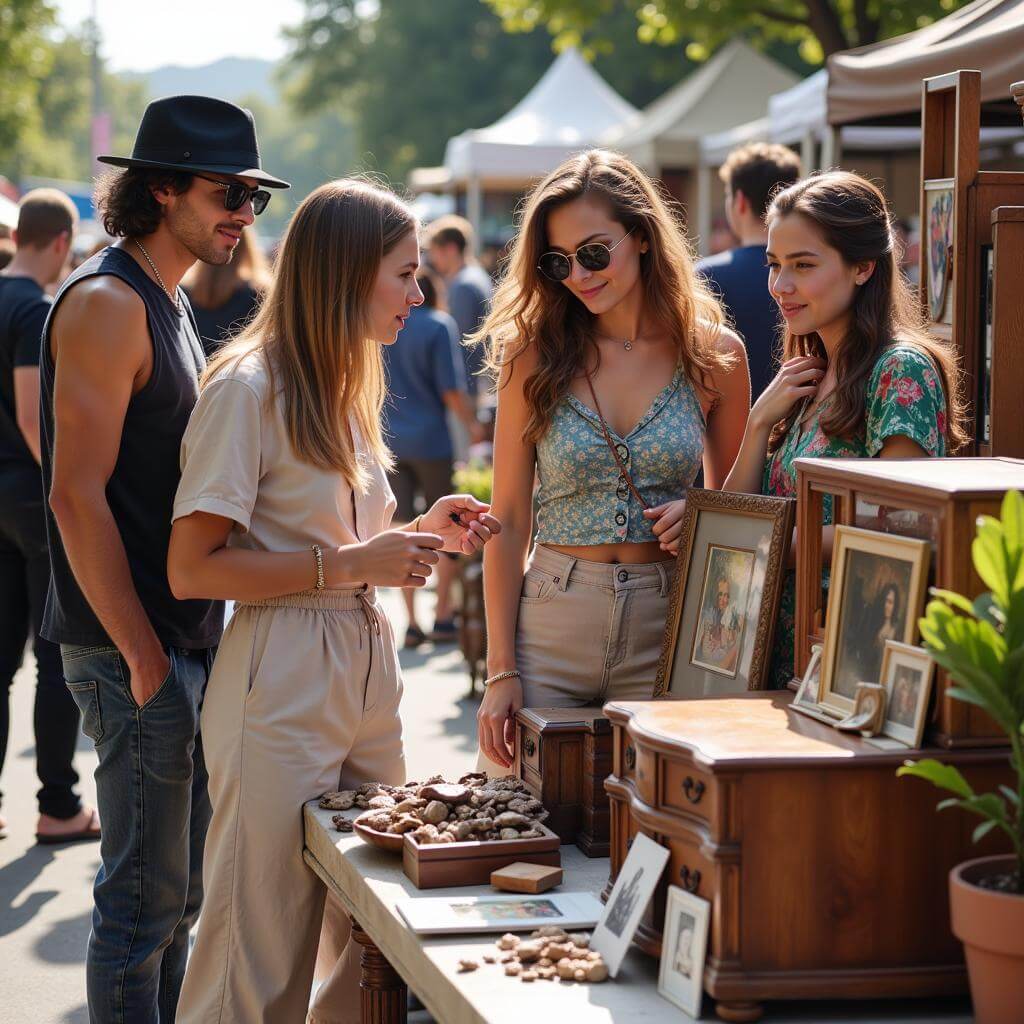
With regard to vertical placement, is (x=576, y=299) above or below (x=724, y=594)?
above

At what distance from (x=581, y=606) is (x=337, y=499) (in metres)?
0.50

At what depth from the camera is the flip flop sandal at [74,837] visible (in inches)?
202

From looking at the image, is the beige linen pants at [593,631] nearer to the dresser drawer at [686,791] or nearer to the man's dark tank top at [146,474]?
the man's dark tank top at [146,474]

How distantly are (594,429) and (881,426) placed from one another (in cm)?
64

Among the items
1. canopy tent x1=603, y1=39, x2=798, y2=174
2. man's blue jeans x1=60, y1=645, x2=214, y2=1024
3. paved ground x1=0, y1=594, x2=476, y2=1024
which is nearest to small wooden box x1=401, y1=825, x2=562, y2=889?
man's blue jeans x1=60, y1=645, x2=214, y2=1024

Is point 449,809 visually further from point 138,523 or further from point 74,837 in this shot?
point 74,837

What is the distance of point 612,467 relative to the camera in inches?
107

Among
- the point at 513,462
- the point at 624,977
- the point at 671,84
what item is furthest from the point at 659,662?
the point at 671,84

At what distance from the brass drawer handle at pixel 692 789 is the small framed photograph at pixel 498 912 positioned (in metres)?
0.32

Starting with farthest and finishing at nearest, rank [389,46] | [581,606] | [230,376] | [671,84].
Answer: [389,46] < [671,84] < [581,606] < [230,376]

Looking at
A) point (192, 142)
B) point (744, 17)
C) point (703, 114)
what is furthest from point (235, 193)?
point (703, 114)

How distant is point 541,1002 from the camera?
178cm

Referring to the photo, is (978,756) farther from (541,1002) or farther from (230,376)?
(230,376)

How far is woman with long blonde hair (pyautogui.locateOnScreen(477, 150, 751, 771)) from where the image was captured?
2.71 meters
